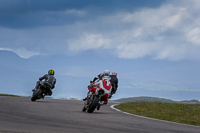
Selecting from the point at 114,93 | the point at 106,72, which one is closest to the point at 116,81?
the point at 114,93

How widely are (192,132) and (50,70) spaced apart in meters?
15.6

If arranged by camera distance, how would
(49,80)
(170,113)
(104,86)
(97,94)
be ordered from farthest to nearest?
(49,80) → (170,113) → (104,86) → (97,94)

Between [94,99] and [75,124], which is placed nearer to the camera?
[75,124]

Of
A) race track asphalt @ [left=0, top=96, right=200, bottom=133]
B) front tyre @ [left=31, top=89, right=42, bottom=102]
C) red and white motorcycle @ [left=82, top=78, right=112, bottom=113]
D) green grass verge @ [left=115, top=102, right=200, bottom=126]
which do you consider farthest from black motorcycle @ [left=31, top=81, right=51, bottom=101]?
race track asphalt @ [left=0, top=96, right=200, bottom=133]

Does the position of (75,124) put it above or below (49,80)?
below

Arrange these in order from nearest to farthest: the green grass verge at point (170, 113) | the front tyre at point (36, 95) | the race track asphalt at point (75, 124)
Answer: the race track asphalt at point (75, 124)
the green grass verge at point (170, 113)
the front tyre at point (36, 95)

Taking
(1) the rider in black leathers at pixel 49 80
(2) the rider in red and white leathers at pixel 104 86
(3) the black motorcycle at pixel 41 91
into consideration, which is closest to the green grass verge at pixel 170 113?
(2) the rider in red and white leathers at pixel 104 86

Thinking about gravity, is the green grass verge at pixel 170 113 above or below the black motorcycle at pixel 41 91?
below

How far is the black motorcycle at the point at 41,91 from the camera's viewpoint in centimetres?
2370

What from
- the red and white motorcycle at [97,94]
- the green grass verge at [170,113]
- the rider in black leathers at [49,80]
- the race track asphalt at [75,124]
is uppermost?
the rider in black leathers at [49,80]

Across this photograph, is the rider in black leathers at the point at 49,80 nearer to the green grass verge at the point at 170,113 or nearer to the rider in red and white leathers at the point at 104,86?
the green grass verge at the point at 170,113

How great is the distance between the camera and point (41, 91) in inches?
945

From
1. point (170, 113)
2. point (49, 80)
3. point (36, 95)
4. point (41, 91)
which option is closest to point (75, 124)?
point (170, 113)

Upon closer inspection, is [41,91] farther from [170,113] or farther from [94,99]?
[94,99]
